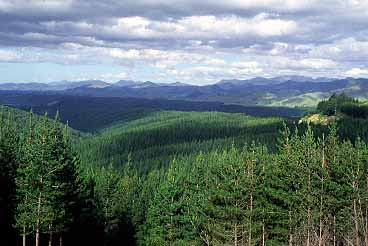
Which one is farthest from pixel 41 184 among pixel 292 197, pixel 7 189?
pixel 292 197

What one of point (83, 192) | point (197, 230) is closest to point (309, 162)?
point (197, 230)

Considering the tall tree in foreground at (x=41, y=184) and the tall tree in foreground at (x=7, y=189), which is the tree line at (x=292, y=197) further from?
the tall tree in foreground at (x=7, y=189)

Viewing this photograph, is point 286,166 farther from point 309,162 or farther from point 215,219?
point 215,219

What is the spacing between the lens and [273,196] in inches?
1684

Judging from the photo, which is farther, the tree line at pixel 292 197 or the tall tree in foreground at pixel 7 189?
the tall tree in foreground at pixel 7 189

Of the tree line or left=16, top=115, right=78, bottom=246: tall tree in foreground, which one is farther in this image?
left=16, top=115, right=78, bottom=246: tall tree in foreground

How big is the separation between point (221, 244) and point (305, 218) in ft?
25.4

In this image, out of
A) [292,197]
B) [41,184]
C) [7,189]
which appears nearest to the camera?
[41,184]

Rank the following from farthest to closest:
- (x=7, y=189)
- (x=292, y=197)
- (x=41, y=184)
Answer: (x=7, y=189)
(x=292, y=197)
(x=41, y=184)

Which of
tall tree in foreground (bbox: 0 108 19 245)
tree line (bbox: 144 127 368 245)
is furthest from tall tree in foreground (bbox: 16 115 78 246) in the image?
tree line (bbox: 144 127 368 245)

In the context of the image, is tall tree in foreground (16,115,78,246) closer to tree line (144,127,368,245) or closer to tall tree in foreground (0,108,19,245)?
tall tree in foreground (0,108,19,245)

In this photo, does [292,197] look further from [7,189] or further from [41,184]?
[7,189]

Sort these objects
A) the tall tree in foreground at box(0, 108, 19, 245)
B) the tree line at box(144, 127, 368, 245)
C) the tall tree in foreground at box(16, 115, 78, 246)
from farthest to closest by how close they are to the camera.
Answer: the tall tree in foreground at box(0, 108, 19, 245)
the tall tree in foreground at box(16, 115, 78, 246)
the tree line at box(144, 127, 368, 245)

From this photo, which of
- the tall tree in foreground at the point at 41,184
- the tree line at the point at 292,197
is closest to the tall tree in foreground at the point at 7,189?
the tall tree in foreground at the point at 41,184
